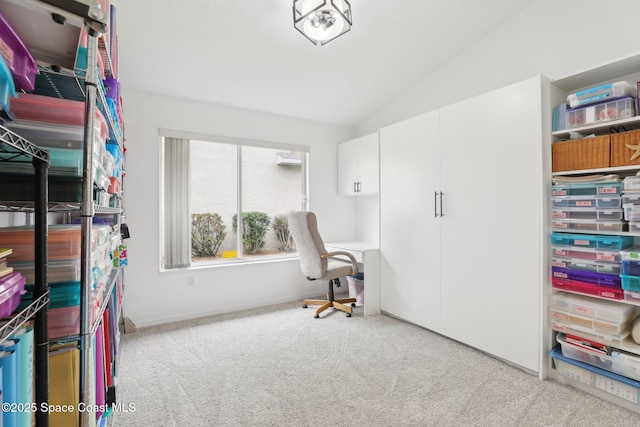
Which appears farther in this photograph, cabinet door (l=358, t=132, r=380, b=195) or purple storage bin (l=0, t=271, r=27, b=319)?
cabinet door (l=358, t=132, r=380, b=195)

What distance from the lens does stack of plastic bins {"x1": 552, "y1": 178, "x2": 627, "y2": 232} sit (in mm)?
1870

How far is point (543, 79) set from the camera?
211 centimetres

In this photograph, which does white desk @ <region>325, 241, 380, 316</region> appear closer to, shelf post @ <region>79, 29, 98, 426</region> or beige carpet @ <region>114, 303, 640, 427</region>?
beige carpet @ <region>114, 303, 640, 427</region>

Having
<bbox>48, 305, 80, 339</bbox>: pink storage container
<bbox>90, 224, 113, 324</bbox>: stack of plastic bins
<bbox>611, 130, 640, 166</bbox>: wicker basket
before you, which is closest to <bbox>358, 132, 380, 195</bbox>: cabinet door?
<bbox>611, 130, 640, 166</bbox>: wicker basket

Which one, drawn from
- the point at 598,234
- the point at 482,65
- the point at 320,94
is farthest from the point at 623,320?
the point at 320,94

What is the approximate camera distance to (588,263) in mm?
1974

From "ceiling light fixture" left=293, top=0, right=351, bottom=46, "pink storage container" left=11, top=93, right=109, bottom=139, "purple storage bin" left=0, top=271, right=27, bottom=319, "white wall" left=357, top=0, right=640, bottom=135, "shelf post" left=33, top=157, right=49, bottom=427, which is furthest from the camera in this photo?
"white wall" left=357, top=0, right=640, bottom=135

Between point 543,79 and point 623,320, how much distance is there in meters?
1.63

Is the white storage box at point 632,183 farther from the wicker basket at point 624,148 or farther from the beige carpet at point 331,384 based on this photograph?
the beige carpet at point 331,384

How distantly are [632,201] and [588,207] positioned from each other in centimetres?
21

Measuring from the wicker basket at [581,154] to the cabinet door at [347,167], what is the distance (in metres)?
2.20

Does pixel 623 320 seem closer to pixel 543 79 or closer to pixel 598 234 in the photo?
pixel 598 234

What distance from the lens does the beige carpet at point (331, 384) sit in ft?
5.69

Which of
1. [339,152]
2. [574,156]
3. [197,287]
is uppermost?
[339,152]
